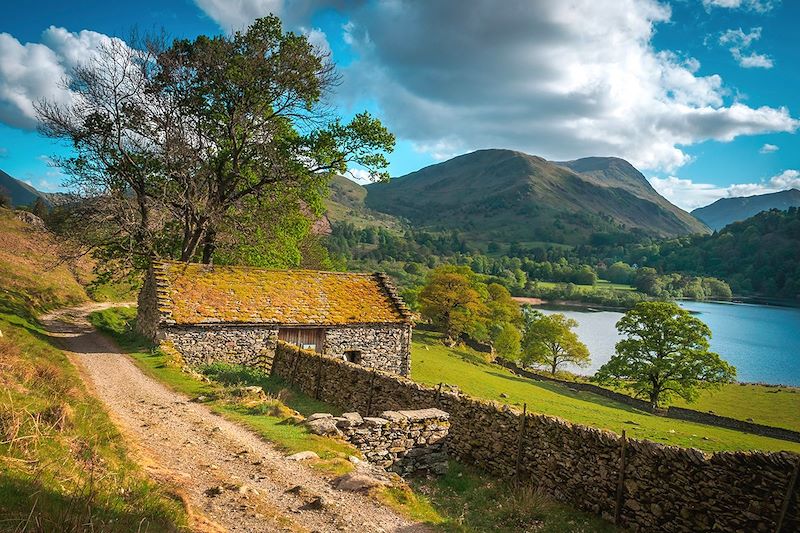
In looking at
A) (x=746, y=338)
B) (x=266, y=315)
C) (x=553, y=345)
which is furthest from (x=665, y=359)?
(x=746, y=338)

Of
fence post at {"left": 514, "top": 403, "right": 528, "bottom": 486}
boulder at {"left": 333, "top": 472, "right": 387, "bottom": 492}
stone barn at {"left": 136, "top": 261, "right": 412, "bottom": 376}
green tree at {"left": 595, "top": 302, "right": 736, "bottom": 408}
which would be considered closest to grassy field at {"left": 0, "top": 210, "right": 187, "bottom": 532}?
boulder at {"left": 333, "top": 472, "right": 387, "bottom": 492}

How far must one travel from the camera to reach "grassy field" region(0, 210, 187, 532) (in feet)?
15.5

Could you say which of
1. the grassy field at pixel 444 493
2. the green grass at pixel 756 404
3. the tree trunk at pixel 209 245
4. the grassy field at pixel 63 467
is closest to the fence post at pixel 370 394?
the grassy field at pixel 444 493

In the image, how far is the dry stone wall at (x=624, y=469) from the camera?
852cm

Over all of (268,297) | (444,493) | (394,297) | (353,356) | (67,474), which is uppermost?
(394,297)

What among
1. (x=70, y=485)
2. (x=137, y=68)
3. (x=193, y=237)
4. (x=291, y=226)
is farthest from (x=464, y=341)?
(x=70, y=485)

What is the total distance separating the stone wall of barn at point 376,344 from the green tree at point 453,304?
114 ft

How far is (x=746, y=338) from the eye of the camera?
100 meters

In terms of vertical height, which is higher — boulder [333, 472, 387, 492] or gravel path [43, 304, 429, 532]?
gravel path [43, 304, 429, 532]

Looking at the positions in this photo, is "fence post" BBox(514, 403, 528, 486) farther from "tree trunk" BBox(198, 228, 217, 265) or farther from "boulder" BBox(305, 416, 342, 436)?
"tree trunk" BBox(198, 228, 217, 265)

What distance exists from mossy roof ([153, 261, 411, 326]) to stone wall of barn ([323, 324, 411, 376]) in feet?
1.74

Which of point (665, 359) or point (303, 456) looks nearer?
point (303, 456)

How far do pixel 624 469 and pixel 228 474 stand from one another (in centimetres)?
822

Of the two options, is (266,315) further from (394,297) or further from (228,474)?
(228,474)
